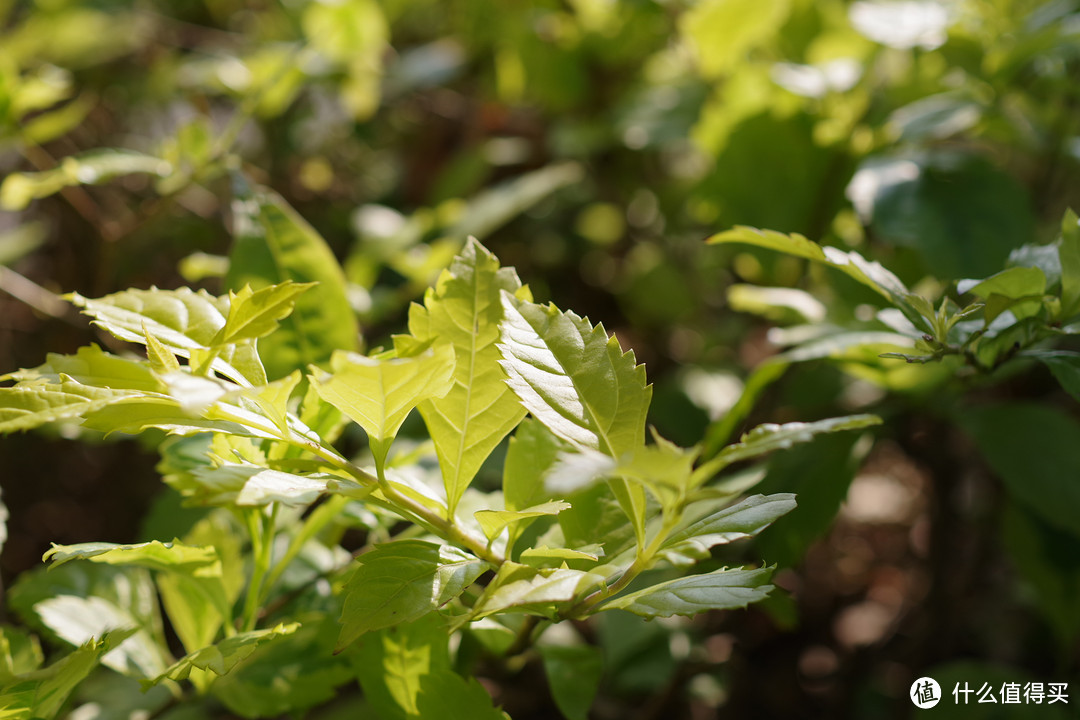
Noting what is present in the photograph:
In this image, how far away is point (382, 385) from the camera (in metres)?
0.42

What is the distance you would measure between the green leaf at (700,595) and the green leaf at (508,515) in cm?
7

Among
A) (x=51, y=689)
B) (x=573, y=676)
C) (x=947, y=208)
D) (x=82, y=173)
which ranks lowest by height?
(x=573, y=676)

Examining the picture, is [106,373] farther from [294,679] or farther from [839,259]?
[839,259]

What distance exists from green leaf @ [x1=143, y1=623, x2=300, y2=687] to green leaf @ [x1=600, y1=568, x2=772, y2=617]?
0.20 meters

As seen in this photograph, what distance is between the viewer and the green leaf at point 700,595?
427 mm

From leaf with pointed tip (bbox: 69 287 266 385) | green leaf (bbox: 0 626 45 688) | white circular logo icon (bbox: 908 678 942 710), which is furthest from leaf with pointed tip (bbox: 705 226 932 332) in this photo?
green leaf (bbox: 0 626 45 688)

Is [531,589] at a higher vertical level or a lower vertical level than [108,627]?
higher

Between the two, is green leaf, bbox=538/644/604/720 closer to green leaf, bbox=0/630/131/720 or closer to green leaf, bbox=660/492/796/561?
green leaf, bbox=660/492/796/561

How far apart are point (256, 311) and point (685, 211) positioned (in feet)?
3.21

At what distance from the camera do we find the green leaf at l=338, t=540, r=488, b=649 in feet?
1.41

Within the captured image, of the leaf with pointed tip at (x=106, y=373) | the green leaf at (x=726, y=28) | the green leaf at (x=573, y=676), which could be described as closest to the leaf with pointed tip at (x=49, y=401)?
the leaf with pointed tip at (x=106, y=373)

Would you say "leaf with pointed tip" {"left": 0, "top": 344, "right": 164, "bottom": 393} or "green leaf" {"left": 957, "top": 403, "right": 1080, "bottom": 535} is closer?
"leaf with pointed tip" {"left": 0, "top": 344, "right": 164, "bottom": 393}

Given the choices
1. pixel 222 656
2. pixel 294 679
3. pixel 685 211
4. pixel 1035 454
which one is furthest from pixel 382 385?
pixel 685 211

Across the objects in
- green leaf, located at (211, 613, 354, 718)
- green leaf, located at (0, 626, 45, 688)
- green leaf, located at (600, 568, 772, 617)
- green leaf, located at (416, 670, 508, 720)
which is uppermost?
green leaf, located at (600, 568, 772, 617)
